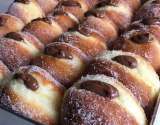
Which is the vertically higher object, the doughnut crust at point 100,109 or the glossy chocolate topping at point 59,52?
the glossy chocolate topping at point 59,52

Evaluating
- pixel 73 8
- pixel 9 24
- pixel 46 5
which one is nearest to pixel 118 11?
pixel 73 8

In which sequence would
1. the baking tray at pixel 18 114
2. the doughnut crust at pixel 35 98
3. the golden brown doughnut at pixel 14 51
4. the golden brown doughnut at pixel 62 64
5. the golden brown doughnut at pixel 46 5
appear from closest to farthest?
1. the baking tray at pixel 18 114
2. the doughnut crust at pixel 35 98
3. the golden brown doughnut at pixel 62 64
4. the golden brown doughnut at pixel 14 51
5. the golden brown doughnut at pixel 46 5

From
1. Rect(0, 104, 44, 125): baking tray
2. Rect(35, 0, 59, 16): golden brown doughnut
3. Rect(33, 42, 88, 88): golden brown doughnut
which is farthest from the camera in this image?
Rect(35, 0, 59, 16): golden brown doughnut

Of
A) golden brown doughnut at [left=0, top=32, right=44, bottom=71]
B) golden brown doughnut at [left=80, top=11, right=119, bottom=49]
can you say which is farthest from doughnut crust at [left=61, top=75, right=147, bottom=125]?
golden brown doughnut at [left=80, top=11, right=119, bottom=49]

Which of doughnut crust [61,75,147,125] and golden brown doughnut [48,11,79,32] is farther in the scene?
golden brown doughnut [48,11,79,32]

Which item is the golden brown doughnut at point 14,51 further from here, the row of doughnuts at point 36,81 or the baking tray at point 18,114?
the baking tray at point 18,114

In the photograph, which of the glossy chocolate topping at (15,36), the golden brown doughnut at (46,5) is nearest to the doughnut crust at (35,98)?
the glossy chocolate topping at (15,36)

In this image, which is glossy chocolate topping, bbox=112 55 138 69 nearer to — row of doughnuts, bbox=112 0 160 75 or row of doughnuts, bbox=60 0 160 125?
row of doughnuts, bbox=60 0 160 125
